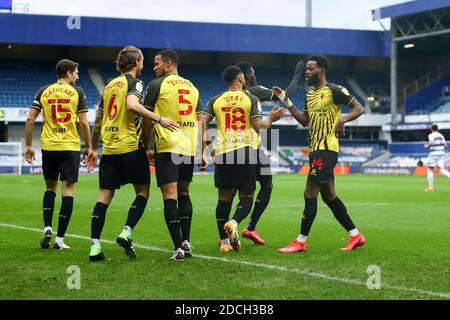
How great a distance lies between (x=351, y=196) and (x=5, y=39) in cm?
3166

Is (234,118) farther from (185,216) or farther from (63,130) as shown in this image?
(63,130)

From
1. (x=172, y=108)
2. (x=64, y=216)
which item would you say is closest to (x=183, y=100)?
(x=172, y=108)

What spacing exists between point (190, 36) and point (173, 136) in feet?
135

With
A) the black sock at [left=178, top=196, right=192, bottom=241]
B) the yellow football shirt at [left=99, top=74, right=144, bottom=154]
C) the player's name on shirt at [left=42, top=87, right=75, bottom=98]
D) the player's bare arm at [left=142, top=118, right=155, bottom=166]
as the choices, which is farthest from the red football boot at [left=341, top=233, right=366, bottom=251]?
the player's name on shirt at [left=42, top=87, right=75, bottom=98]

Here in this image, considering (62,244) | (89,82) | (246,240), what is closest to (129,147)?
(62,244)

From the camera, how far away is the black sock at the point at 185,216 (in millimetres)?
7715

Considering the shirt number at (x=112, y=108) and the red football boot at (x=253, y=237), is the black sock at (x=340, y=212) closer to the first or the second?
the red football boot at (x=253, y=237)

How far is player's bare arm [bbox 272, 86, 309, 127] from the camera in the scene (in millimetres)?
8070

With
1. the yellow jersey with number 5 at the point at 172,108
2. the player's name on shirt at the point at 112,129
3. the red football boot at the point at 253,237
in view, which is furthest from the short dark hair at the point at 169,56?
the red football boot at the point at 253,237

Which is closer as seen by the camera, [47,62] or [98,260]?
[98,260]

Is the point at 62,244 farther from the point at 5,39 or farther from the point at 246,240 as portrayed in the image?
the point at 5,39

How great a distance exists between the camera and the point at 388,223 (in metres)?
11.4

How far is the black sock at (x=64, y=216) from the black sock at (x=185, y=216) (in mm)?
1429

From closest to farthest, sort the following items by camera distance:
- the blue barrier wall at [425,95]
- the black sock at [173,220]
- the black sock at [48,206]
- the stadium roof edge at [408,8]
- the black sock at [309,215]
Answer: the black sock at [173,220] < the black sock at [309,215] < the black sock at [48,206] < the stadium roof edge at [408,8] < the blue barrier wall at [425,95]
